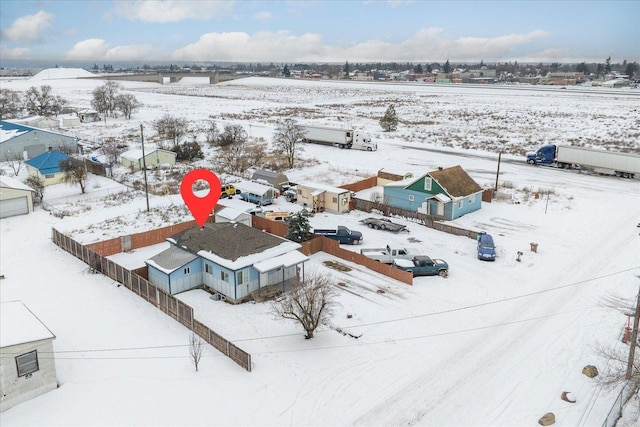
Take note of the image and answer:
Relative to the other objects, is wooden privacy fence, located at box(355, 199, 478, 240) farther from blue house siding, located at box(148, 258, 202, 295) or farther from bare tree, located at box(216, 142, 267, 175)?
bare tree, located at box(216, 142, 267, 175)

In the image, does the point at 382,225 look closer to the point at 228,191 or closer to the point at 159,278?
the point at 228,191

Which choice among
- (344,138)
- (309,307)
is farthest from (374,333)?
(344,138)

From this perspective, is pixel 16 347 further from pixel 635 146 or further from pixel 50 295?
pixel 635 146

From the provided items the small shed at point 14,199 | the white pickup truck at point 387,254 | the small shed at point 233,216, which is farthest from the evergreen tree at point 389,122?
the small shed at point 14,199

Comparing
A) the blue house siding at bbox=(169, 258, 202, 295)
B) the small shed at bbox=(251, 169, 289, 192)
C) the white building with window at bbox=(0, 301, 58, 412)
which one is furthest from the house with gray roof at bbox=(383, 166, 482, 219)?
the white building with window at bbox=(0, 301, 58, 412)

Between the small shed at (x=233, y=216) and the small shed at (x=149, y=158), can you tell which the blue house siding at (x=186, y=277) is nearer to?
the small shed at (x=233, y=216)

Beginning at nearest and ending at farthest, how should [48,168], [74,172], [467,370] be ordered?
1. [467,370]
2. [74,172]
3. [48,168]

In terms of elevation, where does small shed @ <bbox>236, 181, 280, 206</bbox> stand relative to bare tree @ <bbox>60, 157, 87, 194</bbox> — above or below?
below
